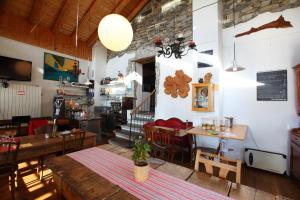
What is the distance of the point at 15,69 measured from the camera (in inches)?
195

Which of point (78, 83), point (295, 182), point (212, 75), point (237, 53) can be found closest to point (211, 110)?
point (212, 75)

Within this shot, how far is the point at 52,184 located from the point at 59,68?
4.88 metres

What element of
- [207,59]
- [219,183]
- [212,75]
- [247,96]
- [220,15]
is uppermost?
[220,15]

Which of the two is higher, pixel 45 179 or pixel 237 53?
pixel 237 53

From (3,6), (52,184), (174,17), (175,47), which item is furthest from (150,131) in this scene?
(3,6)

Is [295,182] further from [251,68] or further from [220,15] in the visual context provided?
[220,15]

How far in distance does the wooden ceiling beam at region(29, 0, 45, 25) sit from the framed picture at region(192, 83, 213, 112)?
5.50 metres

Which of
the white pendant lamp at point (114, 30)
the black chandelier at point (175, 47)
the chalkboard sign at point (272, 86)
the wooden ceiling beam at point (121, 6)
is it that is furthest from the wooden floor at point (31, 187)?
the wooden ceiling beam at point (121, 6)

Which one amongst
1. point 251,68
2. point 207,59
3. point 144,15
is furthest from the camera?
point 144,15

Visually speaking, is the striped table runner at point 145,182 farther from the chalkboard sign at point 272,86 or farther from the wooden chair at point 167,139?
the chalkboard sign at point 272,86

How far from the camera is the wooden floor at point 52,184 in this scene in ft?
7.80

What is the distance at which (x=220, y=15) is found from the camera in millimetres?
4039

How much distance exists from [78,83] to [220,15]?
5616 millimetres

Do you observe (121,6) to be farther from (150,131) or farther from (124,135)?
(150,131)
